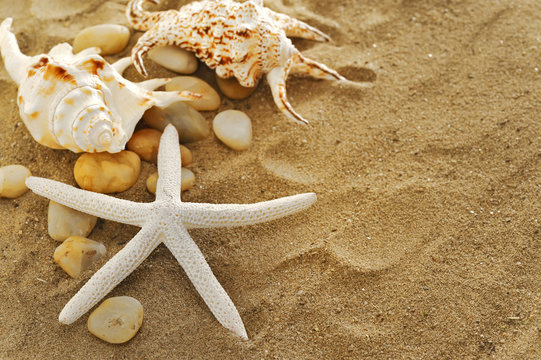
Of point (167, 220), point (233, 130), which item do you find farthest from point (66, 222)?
point (233, 130)

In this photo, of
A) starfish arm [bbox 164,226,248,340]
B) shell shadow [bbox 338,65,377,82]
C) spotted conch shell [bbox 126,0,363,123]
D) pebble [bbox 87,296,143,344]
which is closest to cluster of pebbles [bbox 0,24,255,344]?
pebble [bbox 87,296,143,344]

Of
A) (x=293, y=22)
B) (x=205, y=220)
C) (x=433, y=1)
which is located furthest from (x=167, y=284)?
(x=433, y=1)

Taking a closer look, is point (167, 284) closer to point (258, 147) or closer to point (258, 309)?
point (258, 309)

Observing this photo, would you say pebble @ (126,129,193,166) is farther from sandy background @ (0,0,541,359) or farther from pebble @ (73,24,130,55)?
pebble @ (73,24,130,55)

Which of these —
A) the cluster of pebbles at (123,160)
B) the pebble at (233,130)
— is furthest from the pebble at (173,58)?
the pebble at (233,130)

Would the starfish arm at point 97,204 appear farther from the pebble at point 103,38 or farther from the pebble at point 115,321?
the pebble at point 103,38

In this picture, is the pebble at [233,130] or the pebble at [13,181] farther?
the pebble at [233,130]
